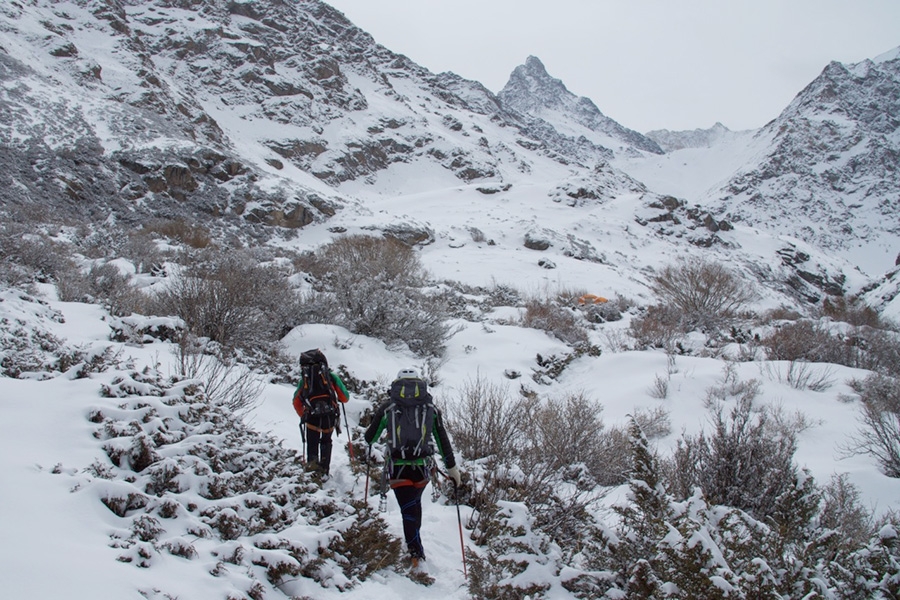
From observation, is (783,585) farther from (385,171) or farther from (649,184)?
(649,184)

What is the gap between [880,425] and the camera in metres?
5.30

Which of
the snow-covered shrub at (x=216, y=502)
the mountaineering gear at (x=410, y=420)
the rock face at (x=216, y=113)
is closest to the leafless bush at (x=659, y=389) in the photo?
the mountaineering gear at (x=410, y=420)

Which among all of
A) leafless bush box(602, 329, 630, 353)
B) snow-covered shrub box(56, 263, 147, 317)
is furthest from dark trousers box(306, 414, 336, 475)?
leafless bush box(602, 329, 630, 353)

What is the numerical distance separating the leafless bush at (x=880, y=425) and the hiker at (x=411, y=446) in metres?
4.95

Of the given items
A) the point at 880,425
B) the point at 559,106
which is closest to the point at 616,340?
the point at 880,425

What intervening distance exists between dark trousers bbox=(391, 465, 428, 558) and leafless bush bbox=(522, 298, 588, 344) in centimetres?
894

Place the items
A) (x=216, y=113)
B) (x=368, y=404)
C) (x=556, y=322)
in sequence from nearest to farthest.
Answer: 1. (x=368, y=404)
2. (x=556, y=322)
3. (x=216, y=113)

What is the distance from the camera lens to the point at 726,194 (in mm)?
87312

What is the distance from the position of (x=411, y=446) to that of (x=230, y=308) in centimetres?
557

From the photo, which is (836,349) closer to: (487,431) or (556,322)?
(556,322)

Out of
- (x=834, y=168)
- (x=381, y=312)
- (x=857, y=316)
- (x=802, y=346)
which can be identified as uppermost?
(x=834, y=168)

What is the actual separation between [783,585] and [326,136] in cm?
5497

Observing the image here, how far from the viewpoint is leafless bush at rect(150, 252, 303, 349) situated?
785cm

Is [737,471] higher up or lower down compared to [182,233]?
lower down
